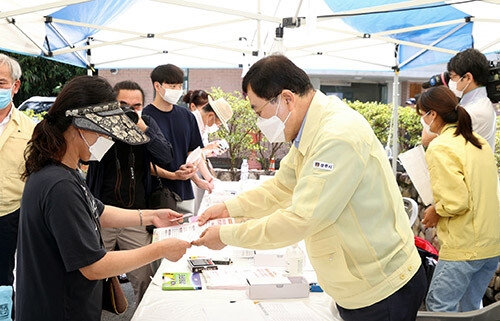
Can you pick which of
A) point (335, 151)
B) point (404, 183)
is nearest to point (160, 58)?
point (404, 183)

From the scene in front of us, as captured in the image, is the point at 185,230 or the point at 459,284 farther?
the point at 459,284

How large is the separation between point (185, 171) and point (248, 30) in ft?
11.1

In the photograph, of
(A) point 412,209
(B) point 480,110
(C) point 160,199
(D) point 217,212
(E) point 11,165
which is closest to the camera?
(D) point 217,212

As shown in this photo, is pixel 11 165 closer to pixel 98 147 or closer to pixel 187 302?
pixel 98 147

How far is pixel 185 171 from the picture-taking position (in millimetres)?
3430

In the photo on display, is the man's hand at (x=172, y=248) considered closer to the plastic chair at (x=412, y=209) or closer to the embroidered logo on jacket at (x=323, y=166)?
the embroidered logo on jacket at (x=323, y=166)

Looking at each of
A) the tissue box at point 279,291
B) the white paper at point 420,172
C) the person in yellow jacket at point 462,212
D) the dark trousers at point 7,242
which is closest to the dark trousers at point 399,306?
the tissue box at point 279,291

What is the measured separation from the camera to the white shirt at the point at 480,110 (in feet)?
10.5

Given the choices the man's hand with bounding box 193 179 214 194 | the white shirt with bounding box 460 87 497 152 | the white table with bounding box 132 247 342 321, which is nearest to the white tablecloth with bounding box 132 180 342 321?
the white table with bounding box 132 247 342 321

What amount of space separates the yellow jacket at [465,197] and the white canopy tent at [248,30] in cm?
122

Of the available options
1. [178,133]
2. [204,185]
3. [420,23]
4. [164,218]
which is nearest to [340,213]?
[164,218]

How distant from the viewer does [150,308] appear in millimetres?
1832

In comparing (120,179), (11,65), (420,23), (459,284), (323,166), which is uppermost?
(420,23)

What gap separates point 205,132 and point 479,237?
3.09 metres
